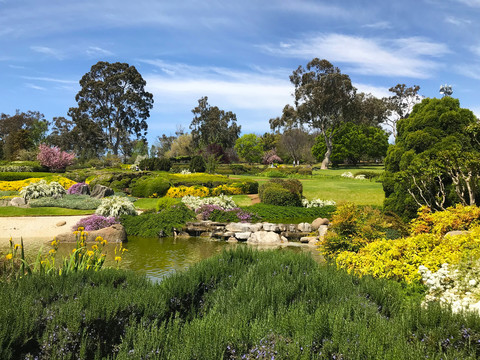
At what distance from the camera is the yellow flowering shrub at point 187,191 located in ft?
69.9

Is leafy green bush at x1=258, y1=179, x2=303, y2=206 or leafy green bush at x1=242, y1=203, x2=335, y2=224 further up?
leafy green bush at x1=258, y1=179, x2=303, y2=206

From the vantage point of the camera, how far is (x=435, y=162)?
912cm

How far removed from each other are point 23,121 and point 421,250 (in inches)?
3185

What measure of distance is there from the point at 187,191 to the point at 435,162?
1492 centimetres

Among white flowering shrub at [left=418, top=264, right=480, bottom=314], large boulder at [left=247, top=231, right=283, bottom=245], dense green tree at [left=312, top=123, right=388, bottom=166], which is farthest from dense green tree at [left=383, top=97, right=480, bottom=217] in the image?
dense green tree at [left=312, top=123, right=388, bottom=166]

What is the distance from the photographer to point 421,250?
6281mm

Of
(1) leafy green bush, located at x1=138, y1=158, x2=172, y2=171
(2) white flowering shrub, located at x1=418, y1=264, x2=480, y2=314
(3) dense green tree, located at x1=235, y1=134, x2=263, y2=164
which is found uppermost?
(3) dense green tree, located at x1=235, y1=134, x2=263, y2=164

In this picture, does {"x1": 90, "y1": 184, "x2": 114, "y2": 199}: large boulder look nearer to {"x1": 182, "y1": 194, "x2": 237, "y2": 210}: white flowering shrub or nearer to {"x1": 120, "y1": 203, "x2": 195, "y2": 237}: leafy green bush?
{"x1": 182, "y1": 194, "x2": 237, "y2": 210}: white flowering shrub

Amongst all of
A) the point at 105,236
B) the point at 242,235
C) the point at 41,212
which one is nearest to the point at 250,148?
the point at 41,212

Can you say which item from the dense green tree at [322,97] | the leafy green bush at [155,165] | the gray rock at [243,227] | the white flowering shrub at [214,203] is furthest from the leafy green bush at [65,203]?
the dense green tree at [322,97]

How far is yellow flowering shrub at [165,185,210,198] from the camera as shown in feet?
69.9

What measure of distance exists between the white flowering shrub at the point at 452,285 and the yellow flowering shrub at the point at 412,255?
0.24 m

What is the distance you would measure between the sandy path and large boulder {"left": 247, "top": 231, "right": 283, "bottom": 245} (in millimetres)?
6509

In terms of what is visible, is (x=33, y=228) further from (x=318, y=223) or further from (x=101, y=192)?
(x=318, y=223)
